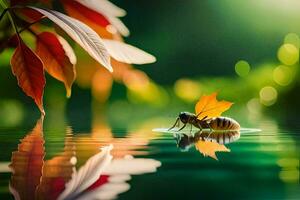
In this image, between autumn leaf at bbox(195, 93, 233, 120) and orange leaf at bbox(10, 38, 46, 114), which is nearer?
orange leaf at bbox(10, 38, 46, 114)

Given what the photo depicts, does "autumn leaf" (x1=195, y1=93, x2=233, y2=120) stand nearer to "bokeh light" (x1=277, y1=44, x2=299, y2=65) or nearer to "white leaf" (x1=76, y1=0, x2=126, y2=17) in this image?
"white leaf" (x1=76, y1=0, x2=126, y2=17)

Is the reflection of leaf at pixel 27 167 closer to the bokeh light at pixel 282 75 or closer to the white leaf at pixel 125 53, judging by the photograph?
the white leaf at pixel 125 53

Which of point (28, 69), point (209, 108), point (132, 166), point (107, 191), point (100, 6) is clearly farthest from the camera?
point (100, 6)

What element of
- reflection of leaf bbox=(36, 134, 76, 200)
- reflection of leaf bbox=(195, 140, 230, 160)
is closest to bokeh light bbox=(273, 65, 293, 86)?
reflection of leaf bbox=(195, 140, 230, 160)

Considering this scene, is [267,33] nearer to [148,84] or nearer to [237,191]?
[148,84]

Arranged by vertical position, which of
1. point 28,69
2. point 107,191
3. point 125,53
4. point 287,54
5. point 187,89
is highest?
point 287,54

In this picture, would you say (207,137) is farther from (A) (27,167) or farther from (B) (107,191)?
(B) (107,191)

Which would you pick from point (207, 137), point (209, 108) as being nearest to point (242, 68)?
point (209, 108)
